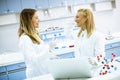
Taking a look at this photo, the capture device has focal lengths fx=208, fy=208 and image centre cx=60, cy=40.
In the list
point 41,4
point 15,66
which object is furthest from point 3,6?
Answer: point 15,66

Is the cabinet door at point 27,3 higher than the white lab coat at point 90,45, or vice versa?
the cabinet door at point 27,3

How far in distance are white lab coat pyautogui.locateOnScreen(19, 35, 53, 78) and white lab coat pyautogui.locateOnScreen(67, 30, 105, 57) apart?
17.5 inches

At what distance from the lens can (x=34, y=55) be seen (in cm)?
214

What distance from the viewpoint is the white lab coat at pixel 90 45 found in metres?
2.43

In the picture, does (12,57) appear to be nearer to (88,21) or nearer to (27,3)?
(27,3)

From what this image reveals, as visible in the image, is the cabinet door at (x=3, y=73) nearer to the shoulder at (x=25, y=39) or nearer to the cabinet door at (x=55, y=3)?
the shoulder at (x=25, y=39)

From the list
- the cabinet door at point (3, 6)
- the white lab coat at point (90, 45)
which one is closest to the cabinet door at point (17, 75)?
the cabinet door at point (3, 6)

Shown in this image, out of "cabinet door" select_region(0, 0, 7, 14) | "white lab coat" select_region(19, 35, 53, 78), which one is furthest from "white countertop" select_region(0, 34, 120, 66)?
"white lab coat" select_region(19, 35, 53, 78)

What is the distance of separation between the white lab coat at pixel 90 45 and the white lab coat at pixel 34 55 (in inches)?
17.5

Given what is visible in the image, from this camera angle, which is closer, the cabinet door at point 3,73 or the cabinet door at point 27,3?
the cabinet door at point 3,73

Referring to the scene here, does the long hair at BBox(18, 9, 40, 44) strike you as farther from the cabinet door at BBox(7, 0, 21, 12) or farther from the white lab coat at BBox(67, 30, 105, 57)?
the cabinet door at BBox(7, 0, 21, 12)

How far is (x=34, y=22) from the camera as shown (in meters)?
2.26

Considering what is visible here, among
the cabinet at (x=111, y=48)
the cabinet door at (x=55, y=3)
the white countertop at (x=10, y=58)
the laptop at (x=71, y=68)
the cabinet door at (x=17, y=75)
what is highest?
the cabinet door at (x=55, y=3)

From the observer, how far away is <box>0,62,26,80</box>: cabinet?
3309mm
